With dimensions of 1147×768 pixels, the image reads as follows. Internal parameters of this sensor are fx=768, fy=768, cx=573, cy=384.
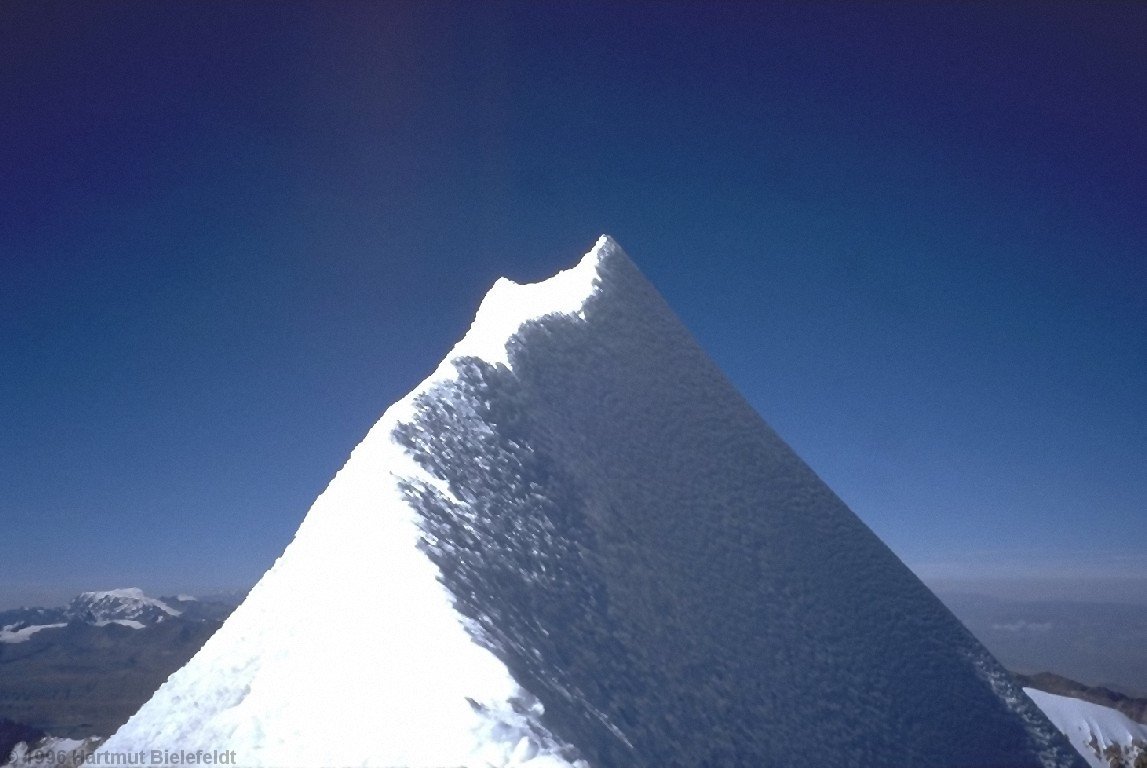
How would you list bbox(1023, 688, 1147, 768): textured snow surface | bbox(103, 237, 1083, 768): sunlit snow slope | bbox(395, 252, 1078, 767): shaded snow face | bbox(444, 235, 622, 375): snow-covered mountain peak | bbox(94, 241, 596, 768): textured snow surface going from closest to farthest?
bbox(94, 241, 596, 768): textured snow surface → bbox(103, 237, 1083, 768): sunlit snow slope → bbox(395, 252, 1078, 767): shaded snow face → bbox(444, 235, 622, 375): snow-covered mountain peak → bbox(1023, 688, 1147, 768): textured snow surface

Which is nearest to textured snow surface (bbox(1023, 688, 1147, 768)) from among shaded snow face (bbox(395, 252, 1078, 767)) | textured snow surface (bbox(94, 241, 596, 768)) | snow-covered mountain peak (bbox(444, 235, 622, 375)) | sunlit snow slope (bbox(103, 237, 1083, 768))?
shaded snow face (bbox(395, 252, 1078, 767))

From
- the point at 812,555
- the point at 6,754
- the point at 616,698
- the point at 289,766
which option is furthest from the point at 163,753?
the point at 6,754

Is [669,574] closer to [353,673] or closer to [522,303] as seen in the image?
[522,303]

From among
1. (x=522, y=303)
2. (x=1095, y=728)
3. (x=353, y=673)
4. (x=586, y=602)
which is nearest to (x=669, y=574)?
(x=586, y=602)

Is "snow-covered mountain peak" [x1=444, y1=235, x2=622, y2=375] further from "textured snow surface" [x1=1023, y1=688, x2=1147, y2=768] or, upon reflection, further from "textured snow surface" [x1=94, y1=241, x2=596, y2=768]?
"textured snow surface" [x1=1023, y1=688, x2=1147, y2=768]

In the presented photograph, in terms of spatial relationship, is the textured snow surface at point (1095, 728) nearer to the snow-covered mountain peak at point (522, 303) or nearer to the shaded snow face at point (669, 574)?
the shaded snow face at point (669, 574)
